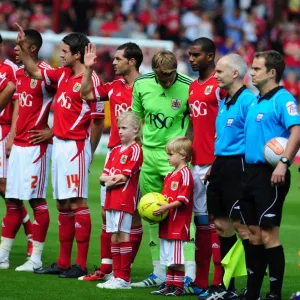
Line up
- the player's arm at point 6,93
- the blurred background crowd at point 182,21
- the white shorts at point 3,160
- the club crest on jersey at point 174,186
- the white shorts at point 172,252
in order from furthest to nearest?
the blurred background crowd at point 182,21 < the white shorts at point 3,160 < the player's arm at point 6,93 < the club crest on jersey at point 174,186 < the white shorts at point 172,252

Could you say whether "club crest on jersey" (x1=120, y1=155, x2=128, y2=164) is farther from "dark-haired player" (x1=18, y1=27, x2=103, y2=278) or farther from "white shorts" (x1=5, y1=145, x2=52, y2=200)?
"white shorts" (x1=5, y1=145, x2=52, y2=200)

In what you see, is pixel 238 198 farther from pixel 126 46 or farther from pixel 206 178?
pixel 126 46

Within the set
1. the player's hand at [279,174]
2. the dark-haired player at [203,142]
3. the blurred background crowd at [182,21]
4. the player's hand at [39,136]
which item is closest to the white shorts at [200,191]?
the dark-haired player at [203,142]

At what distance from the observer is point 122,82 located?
10.1 m


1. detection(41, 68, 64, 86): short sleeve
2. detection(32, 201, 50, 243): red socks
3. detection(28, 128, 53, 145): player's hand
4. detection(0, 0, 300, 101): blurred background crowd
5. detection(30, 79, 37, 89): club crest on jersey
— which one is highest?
detection(0, 0, 300, 101): blurred background crowd

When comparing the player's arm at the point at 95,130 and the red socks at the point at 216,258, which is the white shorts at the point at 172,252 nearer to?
the red socks at the point at 216,258

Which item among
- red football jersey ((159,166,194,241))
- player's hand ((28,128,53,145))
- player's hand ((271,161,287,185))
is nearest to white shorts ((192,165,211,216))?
red football jersey ((159,166,194,241))

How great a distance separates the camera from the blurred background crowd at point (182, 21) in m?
28.8

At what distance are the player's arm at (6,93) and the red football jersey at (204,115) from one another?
233cm

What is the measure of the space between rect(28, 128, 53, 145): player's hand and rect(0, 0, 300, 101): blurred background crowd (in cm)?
1665

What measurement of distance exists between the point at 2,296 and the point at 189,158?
210 cm

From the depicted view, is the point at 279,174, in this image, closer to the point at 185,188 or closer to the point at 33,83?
the point at 185,188

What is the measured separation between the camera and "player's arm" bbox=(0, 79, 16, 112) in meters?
10.8

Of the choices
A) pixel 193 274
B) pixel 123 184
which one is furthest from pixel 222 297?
A: pixel 123 184
